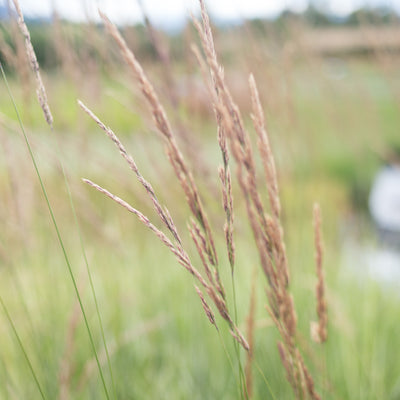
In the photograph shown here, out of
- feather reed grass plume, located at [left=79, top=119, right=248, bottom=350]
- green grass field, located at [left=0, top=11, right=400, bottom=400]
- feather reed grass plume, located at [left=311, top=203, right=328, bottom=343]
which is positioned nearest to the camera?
feather reed grass plume, located at [left=79, top=119, right=248, bottom=350]

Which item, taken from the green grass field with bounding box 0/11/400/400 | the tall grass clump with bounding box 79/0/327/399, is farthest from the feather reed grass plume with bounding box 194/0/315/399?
the green grass field with bounding box 0/11/400/400

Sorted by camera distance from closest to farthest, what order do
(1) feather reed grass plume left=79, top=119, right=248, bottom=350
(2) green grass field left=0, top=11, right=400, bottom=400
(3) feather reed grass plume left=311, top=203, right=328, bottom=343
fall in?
(1) feather reed grass plume left=79, top=119, right=248, bottom=350, (3) feather reed grass plume left=311, top=203, right=328, bottom=343, (2) green grass field left=0, top=11, right=400, bottom=400

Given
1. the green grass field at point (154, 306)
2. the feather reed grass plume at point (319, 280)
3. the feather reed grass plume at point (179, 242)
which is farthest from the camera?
the green grass field at point (154, 306)

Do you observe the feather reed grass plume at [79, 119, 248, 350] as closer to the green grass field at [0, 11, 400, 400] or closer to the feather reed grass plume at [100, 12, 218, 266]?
the feather reed grass plume at [100, 12, 218, 266]

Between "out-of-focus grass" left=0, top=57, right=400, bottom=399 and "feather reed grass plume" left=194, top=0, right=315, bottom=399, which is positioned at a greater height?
"feather reed grass plume" left=194, top=0, right=315, bottom=399

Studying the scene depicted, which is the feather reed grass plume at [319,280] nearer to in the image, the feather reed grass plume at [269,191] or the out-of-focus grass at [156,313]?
the feather reed grass plume at [269,191]

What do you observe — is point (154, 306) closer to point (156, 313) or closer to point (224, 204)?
point (156, 313)

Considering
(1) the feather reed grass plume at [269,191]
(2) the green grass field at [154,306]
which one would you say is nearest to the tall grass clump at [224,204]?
(1) the feather reed grass plume at [269,191]

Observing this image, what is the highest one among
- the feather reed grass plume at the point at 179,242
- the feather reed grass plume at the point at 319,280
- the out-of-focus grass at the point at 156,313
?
the feather reed grass plume at the point at 179,242

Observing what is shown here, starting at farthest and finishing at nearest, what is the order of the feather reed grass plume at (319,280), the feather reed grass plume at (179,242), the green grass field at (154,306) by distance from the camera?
1. the green grass field at (154,306)
2. the feather reed grass plume at (319,280)
3. the feather reed grass plume at (179,242)

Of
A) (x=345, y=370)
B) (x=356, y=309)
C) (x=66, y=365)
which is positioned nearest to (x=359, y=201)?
(x=356, y=309)

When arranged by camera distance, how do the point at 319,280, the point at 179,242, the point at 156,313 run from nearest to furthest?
the point at 179,242, the point at 319,280, the point at 156,313

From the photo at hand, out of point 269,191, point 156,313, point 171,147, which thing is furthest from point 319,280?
point 156,313

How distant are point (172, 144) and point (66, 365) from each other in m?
0.61
